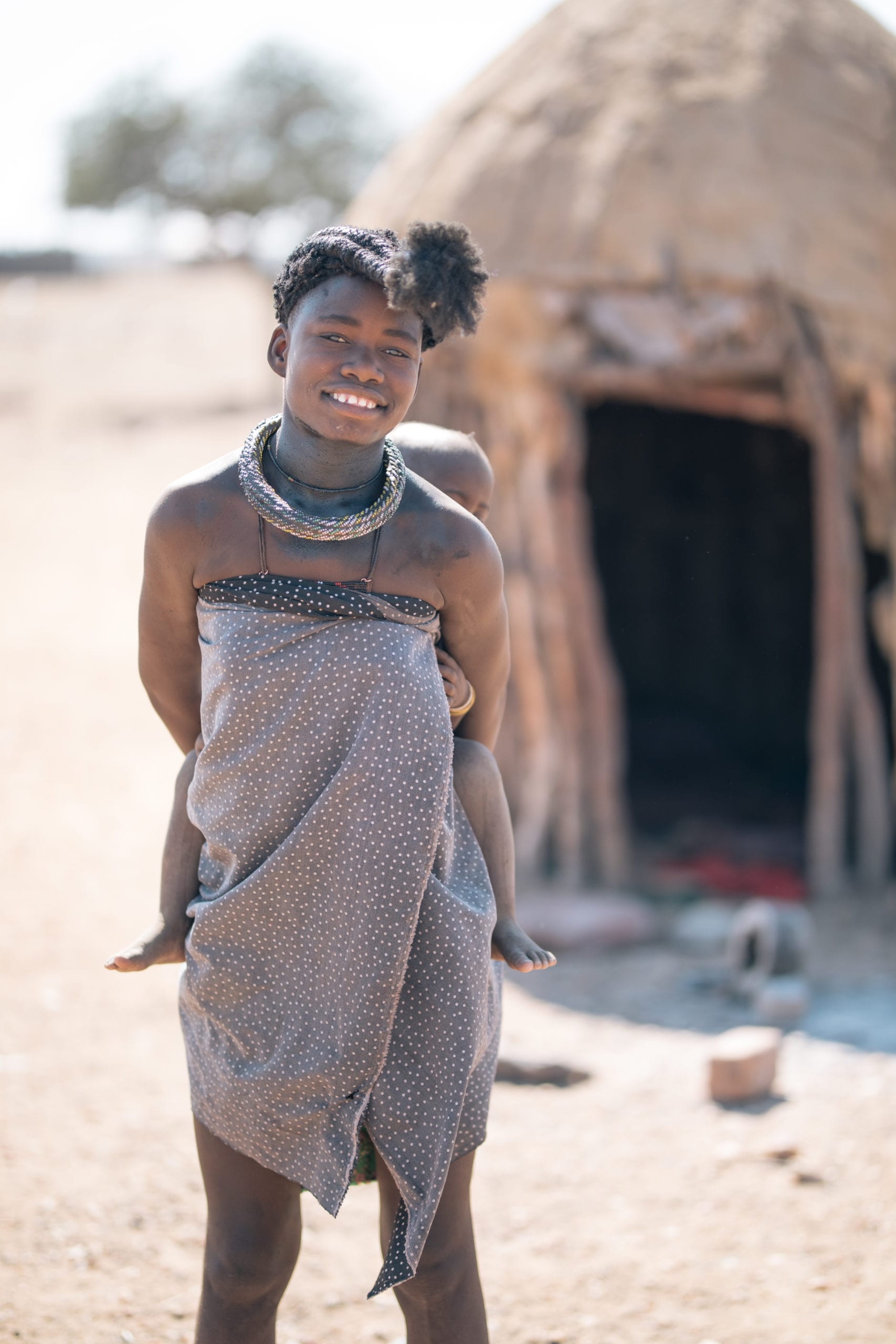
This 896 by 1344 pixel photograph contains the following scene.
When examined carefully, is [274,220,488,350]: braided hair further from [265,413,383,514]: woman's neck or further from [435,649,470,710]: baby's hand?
[435,649,470,710]: baby's hand

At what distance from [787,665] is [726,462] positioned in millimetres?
1457

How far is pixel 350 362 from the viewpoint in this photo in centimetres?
169

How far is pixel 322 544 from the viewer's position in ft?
5.60

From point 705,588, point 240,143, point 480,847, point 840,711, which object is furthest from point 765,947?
point 240,143

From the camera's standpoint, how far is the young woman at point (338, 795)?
5.51 ft

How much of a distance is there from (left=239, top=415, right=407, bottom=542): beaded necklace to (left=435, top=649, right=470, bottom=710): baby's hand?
0.88 ft

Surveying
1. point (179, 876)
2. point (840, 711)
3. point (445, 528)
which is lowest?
point (179, 876)

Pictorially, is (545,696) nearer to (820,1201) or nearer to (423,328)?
(820,1201)

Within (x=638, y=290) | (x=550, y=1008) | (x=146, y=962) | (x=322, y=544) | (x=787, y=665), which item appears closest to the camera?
(x=322, y=544)

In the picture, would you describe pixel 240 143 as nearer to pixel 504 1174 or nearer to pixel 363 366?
pixel 504 1174

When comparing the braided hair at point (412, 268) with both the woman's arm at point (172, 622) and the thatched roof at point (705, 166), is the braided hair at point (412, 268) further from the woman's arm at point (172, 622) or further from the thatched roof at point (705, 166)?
the thatched roof at point (705, 166)

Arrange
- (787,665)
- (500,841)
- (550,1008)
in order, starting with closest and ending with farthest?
(500,841) → (550,1008) → (787,665)

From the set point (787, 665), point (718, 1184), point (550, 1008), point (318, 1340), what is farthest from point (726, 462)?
point (318, 1340)

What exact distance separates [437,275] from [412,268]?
0.03 meters
